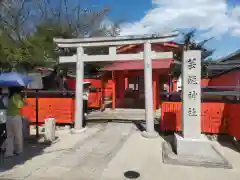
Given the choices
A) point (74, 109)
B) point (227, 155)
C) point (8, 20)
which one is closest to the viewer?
point (227, 155)

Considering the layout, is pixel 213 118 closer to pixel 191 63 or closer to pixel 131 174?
pixel 191 63

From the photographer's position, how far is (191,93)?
6336 mm

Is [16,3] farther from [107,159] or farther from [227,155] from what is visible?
[227,155]

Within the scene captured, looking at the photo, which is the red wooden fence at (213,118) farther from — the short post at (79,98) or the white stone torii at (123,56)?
the short post at (79,98)

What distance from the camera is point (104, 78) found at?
53.4 ft

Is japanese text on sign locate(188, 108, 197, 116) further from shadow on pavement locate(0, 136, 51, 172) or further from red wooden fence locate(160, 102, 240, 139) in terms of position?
shadow on pavement locate(0, 136, 51, 172)

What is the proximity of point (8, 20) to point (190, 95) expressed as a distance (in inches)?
731

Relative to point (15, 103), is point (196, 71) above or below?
above

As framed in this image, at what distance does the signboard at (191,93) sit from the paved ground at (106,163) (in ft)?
3.81

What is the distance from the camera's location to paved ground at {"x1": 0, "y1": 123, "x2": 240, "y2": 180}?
4.86m

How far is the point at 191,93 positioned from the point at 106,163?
3119 millimetres

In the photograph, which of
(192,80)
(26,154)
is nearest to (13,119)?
(26,154)

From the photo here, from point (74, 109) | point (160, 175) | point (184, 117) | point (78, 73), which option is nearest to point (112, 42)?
point (78, 73)

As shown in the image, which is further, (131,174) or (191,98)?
(191,98)
